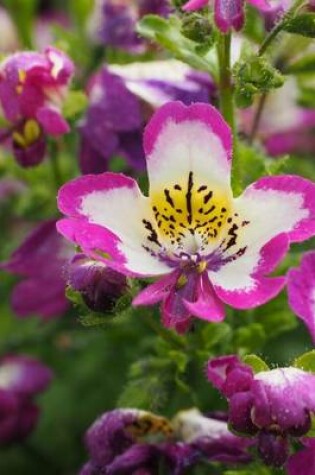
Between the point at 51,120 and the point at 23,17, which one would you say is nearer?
the point at 51,120

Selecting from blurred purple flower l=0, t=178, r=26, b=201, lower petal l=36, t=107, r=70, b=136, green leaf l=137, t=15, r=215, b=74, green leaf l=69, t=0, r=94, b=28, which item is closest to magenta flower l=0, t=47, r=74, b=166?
lower petal l=36, t=107, r=70, b=136

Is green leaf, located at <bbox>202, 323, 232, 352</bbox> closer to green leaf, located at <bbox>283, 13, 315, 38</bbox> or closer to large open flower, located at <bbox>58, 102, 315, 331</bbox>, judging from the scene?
large open flower, located at <bbox>58, 102, 315, 331</bbox>

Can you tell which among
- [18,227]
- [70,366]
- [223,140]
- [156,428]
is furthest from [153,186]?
[18,227]

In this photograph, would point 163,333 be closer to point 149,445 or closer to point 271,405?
point 149,445

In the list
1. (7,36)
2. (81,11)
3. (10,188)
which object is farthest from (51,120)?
(7,36)

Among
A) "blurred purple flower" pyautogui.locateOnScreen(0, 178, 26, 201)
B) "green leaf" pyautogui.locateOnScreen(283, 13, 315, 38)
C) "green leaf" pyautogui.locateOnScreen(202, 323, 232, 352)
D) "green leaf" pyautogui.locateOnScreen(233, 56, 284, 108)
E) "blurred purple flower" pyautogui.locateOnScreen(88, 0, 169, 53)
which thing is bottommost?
"blurred purple flower" pyautogui.locateOnScreen(0, 178, 26, 201)

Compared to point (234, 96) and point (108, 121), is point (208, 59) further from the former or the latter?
point (108, 121)
